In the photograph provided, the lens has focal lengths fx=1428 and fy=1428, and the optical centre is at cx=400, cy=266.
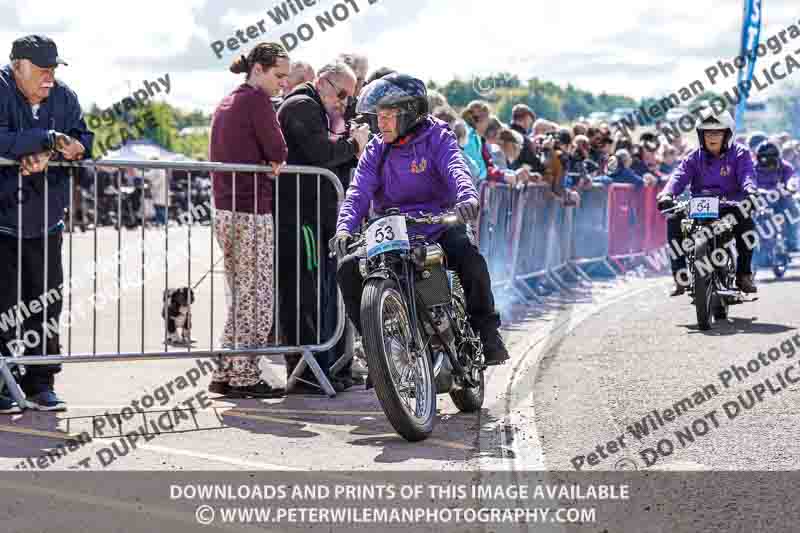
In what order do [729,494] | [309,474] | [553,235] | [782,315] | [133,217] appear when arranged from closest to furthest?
[729,494]
[309,474]
[782,315]
[553,235]
[133,217]

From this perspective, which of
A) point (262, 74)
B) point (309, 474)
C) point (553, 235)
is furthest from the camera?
point (553, 235)

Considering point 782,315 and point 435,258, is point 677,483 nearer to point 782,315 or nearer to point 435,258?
point 435,258

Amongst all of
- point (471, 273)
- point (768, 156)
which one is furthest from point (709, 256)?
point (768, 156)

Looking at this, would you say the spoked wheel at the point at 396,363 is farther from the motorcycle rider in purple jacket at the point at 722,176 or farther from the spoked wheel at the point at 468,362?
the motorcycle rider in purple jacket at the point at 722,176

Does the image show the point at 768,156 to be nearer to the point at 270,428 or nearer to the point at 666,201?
the point at 666,201

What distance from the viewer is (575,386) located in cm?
927

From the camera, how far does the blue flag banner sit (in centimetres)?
2700

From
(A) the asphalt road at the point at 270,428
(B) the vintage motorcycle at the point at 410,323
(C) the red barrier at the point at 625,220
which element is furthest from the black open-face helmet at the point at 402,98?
(C) the red barrier at the point at 625,220

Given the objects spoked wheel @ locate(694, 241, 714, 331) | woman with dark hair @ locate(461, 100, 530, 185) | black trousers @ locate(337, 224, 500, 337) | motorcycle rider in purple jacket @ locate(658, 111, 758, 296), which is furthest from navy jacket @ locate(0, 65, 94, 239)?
motorcycle rider in purple jacket @ locate(658, 111, 758, 296)

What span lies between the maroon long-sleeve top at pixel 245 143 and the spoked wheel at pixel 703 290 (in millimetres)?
5041

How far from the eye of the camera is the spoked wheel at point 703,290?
1278cm

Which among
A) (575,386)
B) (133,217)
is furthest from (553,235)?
(133,217)

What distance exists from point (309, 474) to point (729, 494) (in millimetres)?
1855

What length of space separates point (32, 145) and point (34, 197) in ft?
1.14
